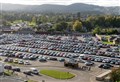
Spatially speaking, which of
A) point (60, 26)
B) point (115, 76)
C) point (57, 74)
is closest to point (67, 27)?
point (60, 26)

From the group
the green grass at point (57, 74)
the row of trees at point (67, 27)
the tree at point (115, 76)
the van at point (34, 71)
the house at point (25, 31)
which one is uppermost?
the tree at point (115, 76)

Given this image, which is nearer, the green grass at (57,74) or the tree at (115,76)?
the tree at (115,76)

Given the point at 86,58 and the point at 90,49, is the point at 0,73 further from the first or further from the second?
the point at 90,49

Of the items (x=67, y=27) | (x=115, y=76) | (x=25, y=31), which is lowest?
(x=25, y=31)

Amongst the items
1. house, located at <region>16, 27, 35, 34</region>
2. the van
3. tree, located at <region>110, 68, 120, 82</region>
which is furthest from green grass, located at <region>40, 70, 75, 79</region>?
house, located at <region>16, 27, 35, 34</region>

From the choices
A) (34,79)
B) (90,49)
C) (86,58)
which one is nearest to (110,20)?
(90,49)

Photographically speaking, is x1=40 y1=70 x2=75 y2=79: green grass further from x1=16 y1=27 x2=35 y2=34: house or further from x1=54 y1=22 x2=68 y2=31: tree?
x1=54 y1=22 x2=68 y2=31: tree

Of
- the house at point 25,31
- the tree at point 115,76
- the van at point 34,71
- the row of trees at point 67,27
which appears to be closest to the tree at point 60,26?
the row of trees at point 67,27

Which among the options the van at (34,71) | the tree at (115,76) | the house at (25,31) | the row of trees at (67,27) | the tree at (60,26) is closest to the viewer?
the tree at (115,76)

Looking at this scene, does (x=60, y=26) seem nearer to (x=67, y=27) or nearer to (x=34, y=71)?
(x=67, y=27)

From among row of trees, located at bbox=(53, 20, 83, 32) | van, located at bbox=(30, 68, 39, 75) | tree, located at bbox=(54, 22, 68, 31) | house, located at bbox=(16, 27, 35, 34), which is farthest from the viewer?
row of trees, located at bbox=(53, 20, 83, 32)

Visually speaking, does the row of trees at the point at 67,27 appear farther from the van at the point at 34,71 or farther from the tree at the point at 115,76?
the tree at the point at 115,76
